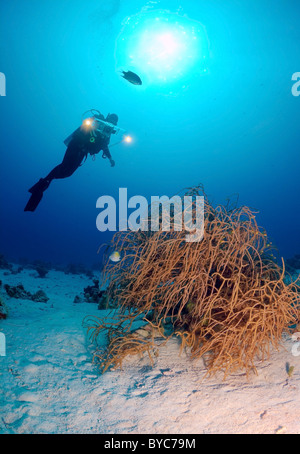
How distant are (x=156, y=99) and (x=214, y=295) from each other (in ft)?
188

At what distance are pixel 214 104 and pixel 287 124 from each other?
77.8 ft

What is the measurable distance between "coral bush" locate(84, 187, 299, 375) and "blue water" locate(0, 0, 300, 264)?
33111mm

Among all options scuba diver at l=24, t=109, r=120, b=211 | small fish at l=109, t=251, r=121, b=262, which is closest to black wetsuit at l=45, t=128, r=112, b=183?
scuba diver at l=24, t=109, r=120, b=211

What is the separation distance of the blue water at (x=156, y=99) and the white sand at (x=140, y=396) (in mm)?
33108

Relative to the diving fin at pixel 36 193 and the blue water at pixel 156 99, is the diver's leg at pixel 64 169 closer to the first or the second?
the diving fin at pixel 36 193

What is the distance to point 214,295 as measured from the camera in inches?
118

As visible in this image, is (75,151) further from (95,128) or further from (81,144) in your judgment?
(95,128)

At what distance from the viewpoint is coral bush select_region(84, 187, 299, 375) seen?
108 inches

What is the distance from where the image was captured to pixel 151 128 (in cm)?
6975

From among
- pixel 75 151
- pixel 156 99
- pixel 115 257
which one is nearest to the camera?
pixel 115 257

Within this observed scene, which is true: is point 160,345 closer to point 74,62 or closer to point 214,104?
point 74,62

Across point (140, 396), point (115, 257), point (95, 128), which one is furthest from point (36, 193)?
point (140, 396)

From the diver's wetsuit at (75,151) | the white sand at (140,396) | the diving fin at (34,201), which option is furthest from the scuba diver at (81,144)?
the white sand at (140,396)

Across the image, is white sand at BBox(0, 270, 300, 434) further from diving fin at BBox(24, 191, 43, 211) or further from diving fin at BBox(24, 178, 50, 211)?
diving fin at BBox(24, 178, 50, 211)
